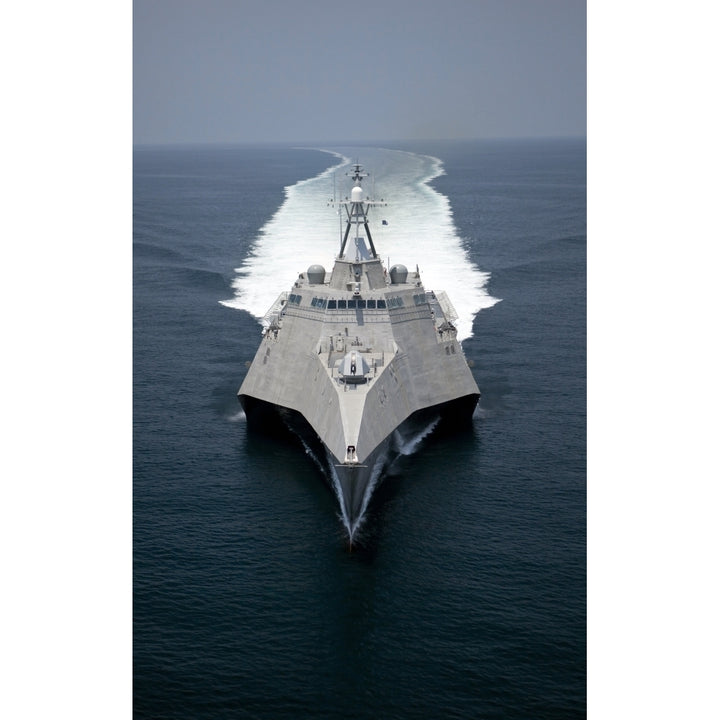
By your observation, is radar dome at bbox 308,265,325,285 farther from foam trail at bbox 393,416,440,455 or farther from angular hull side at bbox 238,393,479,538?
foam trail at bbox 393,416,440,455

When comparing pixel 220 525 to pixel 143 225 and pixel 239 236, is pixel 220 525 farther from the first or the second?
pixel 143 225

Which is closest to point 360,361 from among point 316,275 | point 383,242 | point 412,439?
point 412,439

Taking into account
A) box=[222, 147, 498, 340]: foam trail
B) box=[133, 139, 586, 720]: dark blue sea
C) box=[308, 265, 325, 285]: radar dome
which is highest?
box=[222, 147, 498, 340]: foam trail

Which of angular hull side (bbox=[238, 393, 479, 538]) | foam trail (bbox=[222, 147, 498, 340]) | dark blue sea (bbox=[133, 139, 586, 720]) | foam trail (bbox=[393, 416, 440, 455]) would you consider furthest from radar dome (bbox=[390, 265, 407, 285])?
foam trail (bbox=[222, 147, 498, 340])

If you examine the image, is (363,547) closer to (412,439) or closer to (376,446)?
(376,446)

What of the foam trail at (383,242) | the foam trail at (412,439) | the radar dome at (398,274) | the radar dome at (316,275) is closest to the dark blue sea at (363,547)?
the foam trail at (412,439)

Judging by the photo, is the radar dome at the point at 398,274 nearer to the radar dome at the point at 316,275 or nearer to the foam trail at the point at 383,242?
the radar dome at the point at 316,275

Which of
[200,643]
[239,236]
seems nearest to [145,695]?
[200,643]

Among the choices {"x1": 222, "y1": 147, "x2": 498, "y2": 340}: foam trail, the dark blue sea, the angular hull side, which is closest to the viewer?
the dark blue sea
